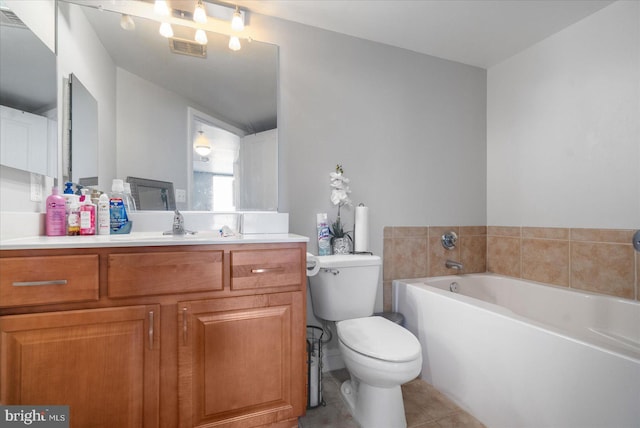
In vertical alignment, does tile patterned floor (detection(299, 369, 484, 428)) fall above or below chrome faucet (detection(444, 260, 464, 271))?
below

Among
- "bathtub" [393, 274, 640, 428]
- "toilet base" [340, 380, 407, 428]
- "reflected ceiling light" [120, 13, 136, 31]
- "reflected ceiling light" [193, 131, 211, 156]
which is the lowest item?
"toilet base" [340, 380, 407, 428]

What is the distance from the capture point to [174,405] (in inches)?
44.9

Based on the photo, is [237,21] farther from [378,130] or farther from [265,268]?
[265,268]

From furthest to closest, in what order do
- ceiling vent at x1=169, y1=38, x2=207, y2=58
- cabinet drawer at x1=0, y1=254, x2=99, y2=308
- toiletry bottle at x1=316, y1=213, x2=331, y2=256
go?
toiletry bottle at x1=316, y1=213, x2=331, y2=256 < ceiling vent at x1=169, y1=38, x2=207, y2=58 < cabinet drawer at x1=0, y1=254, x2=99, y2=308

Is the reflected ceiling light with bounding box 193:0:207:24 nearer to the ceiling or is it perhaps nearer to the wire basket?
the ceiling

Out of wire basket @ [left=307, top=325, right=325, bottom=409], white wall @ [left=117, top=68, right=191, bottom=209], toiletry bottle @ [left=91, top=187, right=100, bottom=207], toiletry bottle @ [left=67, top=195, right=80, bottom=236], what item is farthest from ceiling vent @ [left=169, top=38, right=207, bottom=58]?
wire basket @ [left=307, top=325, right=325, bottom=409]

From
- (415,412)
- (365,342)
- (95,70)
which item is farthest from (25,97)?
(415,412)

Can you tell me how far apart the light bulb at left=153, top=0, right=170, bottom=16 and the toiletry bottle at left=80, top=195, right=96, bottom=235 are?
1.06 metres

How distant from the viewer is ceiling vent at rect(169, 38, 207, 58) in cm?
166

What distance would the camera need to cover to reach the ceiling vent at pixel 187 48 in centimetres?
166

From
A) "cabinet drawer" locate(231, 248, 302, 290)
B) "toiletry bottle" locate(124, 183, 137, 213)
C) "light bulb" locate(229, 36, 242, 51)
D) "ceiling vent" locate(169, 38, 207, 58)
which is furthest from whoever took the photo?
"light bulb" locate(229, 36, 242, 51)

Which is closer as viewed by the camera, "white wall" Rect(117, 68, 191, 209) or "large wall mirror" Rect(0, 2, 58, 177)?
"large wall mirror" Rect(0, 2, 58, 177)

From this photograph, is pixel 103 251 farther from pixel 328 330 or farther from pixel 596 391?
pixel 596 391

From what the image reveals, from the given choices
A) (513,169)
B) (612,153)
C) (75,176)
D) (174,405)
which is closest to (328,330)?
(174,405)
